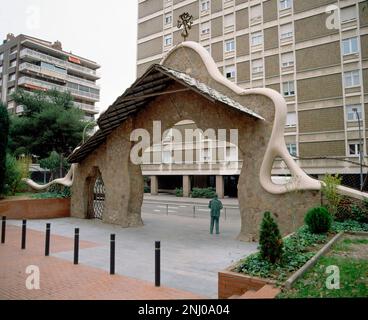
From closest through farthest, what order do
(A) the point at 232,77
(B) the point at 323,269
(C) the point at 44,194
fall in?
(B) the point at 323,269 → (C) the point at 44,194 → (A) the point at 232,77

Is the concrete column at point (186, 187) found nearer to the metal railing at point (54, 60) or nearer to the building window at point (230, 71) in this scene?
the building window at point (230, 71)

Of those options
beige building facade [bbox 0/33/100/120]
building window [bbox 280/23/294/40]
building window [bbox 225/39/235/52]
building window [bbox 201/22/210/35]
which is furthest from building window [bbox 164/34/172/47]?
beige building facade [bbox 0/33/100/120]

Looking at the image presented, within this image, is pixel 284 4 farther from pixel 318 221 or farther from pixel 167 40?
pixel 318 221

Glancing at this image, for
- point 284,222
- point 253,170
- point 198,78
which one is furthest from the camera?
point 198,78

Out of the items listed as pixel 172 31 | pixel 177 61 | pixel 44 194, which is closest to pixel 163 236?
pixel 177 61

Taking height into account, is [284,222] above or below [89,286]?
above

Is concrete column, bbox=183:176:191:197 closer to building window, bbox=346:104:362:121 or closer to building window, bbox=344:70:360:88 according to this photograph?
building window, bbox=346:104:362:121

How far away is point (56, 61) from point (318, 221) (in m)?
56.7

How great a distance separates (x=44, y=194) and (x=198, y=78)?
11.9m

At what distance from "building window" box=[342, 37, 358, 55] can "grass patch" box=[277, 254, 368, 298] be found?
28720mm

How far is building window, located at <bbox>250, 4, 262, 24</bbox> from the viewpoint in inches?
1356

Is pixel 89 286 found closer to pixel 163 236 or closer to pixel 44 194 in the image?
pixel 163 236

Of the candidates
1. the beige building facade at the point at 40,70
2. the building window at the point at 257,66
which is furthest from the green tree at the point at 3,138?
the beige building facade at the point at 40,70

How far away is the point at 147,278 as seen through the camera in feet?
23.0
